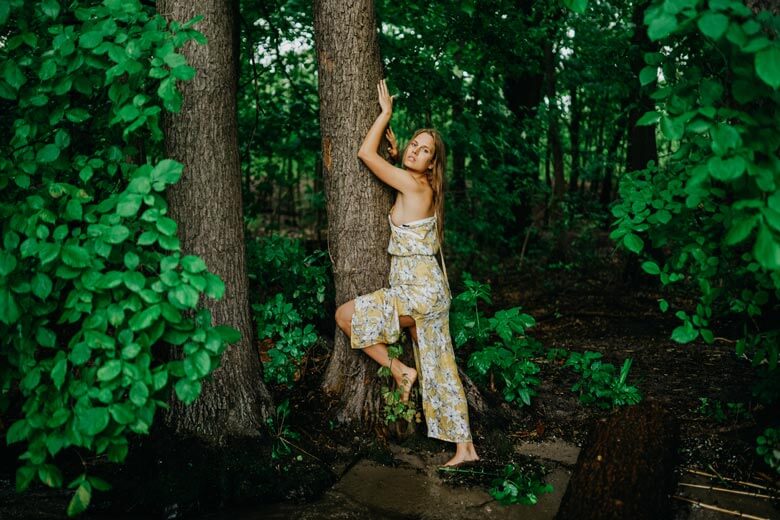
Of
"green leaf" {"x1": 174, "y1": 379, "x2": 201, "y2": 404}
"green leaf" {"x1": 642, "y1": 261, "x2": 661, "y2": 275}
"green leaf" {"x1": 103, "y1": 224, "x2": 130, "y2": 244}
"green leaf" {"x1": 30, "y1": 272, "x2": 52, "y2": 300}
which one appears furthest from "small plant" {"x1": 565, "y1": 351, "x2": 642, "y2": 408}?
"green leaf" {"x1": 30, "y1": 272, "x2": 52, "y2": 300}

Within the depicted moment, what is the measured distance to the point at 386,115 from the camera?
12.7ft

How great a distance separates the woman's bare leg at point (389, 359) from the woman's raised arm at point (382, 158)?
2.86ft

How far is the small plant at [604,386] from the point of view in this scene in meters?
4.42

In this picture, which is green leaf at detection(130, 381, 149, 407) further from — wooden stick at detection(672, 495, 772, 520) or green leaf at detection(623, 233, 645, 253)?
wooden stick at detection(672, 495, 772, 520)

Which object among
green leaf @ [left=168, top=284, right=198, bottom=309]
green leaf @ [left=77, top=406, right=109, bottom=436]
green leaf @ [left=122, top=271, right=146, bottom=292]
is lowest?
green leaf @ [left=77, top=406, right=109, bottom=436]

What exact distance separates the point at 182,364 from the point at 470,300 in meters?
2.57

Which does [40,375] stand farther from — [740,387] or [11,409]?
[740,387]

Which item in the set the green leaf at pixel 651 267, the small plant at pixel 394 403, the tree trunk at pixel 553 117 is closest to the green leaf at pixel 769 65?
the green leaf at pixel 651 267

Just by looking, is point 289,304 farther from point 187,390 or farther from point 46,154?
point 46,154

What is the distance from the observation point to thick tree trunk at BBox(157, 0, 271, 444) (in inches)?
138

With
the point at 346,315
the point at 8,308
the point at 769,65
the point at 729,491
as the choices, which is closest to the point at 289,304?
the point at 346,315

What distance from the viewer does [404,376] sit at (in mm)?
3988

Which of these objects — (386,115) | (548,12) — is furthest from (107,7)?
(548,12)

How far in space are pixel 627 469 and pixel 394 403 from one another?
1.52 meters
